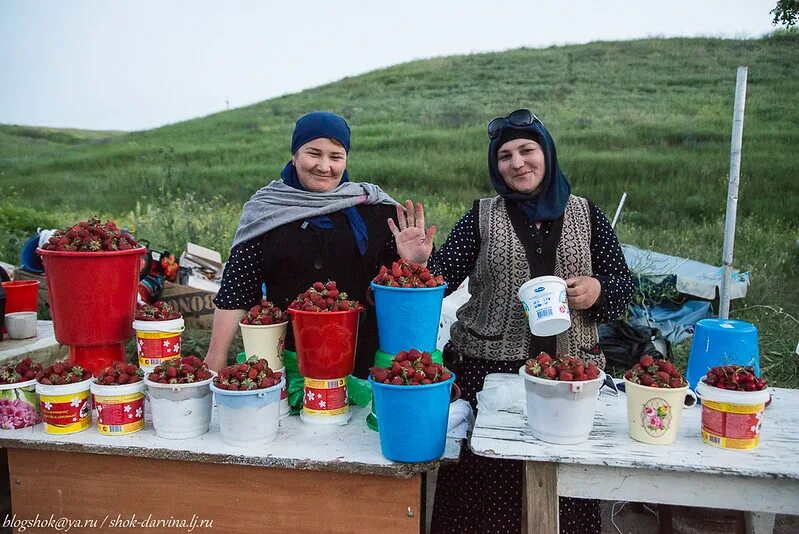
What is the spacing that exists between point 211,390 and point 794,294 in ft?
14.2

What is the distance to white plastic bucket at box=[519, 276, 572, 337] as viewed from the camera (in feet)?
6.60

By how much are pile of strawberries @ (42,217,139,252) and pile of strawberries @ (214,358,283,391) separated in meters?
0.64

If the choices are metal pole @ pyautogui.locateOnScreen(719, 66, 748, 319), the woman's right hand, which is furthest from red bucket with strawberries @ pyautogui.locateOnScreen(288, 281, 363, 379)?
metal pole @ pyautogui.locateOnScreen(719, 66, 748, 319)

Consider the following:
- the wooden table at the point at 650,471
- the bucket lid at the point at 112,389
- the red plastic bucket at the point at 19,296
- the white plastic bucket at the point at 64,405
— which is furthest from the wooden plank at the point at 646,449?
the red plastic bucket at the point at 19,296

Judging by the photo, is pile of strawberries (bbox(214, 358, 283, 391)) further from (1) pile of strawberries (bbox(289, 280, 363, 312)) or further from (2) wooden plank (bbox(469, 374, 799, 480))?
(2) wooden plank (bbox(469, 374, 799, 480))

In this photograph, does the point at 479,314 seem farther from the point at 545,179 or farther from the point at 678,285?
the point at 678,285

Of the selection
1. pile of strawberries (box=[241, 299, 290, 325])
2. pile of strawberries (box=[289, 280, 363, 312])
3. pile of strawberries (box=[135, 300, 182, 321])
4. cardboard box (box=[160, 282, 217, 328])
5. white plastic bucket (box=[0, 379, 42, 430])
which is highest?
pile of strawberries (box=[289, 280, 363, 312])

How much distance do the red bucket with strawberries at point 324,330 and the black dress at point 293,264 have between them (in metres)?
0.32

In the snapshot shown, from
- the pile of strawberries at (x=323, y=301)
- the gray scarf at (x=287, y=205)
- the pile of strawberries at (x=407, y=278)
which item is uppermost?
the gray scarf at (x=287, y=205)

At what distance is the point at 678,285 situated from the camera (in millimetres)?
4633

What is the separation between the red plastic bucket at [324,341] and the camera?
1.98 metres

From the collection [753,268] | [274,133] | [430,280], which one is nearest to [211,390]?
[430,280]

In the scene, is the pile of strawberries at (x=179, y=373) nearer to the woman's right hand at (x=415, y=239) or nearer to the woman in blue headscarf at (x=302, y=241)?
the woman in blue headscarf at (x=302, y=241)

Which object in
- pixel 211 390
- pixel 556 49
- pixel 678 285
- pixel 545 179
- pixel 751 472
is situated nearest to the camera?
pixel 751 472
